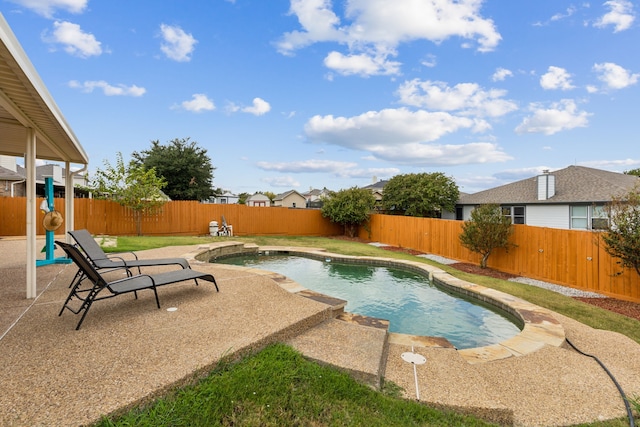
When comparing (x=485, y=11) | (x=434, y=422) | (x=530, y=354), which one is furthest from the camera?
(x=485, y=11)

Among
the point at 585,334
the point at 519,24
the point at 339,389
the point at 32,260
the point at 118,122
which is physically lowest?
the point at 585,334

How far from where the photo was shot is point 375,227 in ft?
60.5

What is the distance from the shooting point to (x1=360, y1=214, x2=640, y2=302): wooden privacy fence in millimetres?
7188

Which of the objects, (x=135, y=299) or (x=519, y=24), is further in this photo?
(x=519, y=24)

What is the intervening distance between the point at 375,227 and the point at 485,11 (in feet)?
37.4

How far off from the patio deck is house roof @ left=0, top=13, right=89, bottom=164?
2413 mm

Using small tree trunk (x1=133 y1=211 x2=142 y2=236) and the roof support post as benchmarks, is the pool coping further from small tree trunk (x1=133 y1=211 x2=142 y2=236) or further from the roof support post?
small tree trunk (x1=133 y1=211 x2=142 y2=236)

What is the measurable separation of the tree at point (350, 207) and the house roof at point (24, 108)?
1435cm

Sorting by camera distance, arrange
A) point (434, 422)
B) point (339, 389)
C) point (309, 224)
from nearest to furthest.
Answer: point (434, 422), point (339, 389), point (309, 224)

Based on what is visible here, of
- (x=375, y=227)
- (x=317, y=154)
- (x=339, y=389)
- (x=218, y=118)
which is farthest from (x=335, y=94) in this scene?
(x=339, y=389)

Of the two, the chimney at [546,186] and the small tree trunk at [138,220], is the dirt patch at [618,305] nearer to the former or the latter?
the chimney at [546,186]

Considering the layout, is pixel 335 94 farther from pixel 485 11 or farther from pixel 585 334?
pixel 585 334

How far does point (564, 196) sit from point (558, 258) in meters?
9.88

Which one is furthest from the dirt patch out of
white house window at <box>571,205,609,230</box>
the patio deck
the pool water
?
white house window at <box>571,205,609,230</box>
